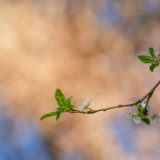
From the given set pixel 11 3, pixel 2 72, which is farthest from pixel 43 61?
pixel 11 3

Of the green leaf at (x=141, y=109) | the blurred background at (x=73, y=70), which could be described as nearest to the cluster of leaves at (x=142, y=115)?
the green leaf at (x=141, y=109)

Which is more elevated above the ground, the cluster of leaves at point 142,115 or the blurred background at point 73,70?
the blurred background at point 73,70

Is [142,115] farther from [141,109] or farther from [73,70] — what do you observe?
[73,70]

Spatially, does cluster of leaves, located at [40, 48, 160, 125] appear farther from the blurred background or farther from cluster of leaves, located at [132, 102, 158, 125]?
the blurred background

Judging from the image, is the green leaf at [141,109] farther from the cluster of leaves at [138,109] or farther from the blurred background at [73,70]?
the blurred background at [73,70]

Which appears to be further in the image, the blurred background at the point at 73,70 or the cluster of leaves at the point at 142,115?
the blurred background at the point at 73,70

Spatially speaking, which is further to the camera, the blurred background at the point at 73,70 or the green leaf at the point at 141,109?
the blurred background at the point at 73,70
